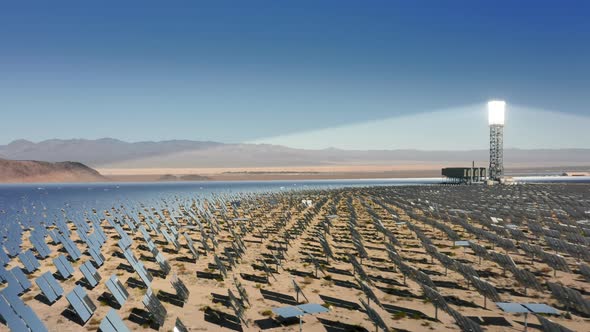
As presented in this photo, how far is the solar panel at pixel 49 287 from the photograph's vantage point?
1515 cm

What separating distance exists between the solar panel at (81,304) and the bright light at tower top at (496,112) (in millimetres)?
113773

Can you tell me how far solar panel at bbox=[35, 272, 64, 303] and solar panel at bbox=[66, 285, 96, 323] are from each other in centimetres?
197

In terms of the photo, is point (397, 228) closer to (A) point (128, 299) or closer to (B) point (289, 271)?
(B) point (289, 271)

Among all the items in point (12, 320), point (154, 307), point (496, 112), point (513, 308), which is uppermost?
point (496, 112)

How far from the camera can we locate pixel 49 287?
1538 centimetres

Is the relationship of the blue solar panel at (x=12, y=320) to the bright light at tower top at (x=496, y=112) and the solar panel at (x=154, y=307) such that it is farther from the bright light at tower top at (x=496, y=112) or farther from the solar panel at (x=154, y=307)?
the bright light at tower top at (x=496, y=112)

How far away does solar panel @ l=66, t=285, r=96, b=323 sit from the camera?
1326cm

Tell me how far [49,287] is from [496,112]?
375 ft

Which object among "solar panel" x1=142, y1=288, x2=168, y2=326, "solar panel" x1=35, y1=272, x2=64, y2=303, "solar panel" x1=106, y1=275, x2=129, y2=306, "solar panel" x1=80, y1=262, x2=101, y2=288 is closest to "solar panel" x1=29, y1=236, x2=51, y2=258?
"solar panel" x1=80, y1=262, x2=101, y2=288

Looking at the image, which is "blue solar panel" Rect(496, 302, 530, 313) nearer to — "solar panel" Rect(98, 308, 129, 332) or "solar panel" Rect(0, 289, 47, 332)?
"solar panel" Rect(98, 308, 129, 332)

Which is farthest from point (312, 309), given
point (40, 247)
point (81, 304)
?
point (40, 247)

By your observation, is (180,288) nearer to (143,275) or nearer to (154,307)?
(143,275)

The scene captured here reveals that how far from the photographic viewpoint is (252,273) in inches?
782

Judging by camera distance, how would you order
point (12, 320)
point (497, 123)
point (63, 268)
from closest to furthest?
1. point (12, 320)
2. point (63, 268)
3. point (497, 123)
